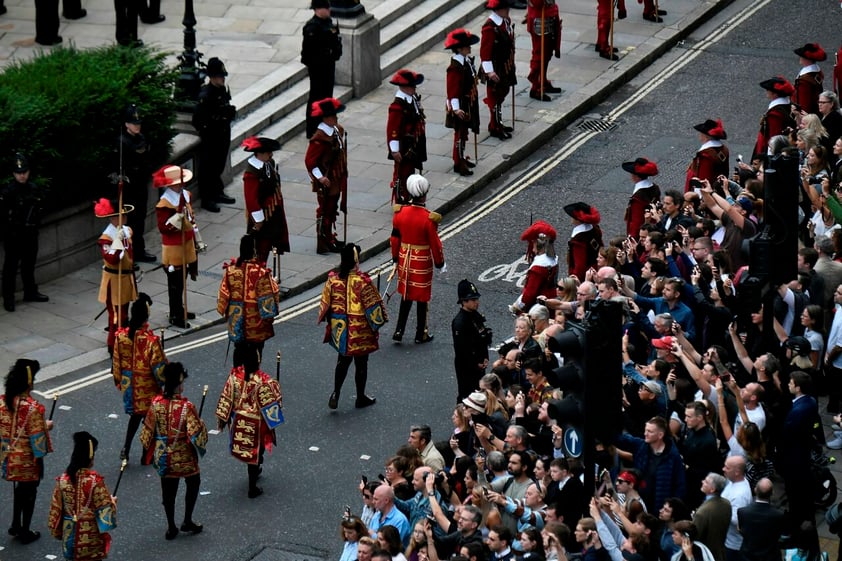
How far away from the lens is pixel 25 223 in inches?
808

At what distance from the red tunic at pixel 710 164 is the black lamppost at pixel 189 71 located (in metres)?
6.76

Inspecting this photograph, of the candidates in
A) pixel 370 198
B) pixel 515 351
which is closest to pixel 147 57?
pixel 370 198

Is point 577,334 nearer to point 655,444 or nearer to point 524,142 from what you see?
point 655,444

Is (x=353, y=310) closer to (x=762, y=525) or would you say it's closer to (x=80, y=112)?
(x=80, y=112)

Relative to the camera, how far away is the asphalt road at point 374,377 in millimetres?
16328

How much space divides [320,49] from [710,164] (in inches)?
242

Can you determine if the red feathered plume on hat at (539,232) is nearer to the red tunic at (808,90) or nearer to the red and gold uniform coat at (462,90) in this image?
the red and gold uniform coat at (462,90)

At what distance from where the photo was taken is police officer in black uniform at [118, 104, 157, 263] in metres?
21.8

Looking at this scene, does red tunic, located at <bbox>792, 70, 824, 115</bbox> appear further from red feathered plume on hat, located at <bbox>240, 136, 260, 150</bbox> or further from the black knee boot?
red feathered plume on hat, located at <bbox>240, 136, 260, 150</bbox>

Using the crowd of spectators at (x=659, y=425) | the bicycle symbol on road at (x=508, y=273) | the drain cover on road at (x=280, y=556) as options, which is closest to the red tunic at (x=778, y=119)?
the crowd of spectators at (x=659, y=425)

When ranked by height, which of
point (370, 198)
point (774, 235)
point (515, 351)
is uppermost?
point (774, 235)

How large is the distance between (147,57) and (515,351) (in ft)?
29.2

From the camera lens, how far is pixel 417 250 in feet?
65.4

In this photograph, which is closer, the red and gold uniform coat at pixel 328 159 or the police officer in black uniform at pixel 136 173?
the police officer in black uniform at pixel 136 173
